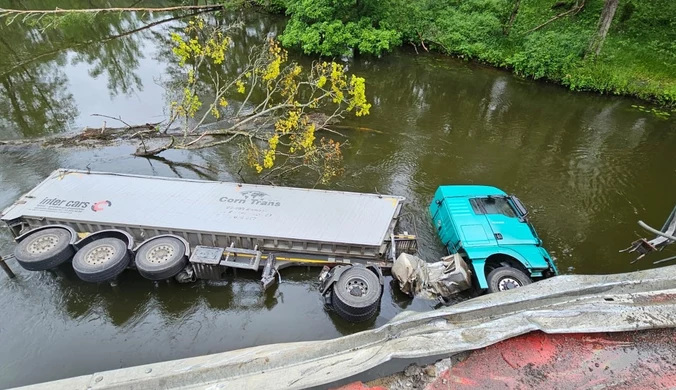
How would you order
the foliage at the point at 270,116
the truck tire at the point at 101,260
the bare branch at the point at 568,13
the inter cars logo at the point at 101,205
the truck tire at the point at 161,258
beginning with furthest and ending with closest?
1. the bare branch at the point at 568,13
2. the foliage at the point at 270,116
3. the inter cars logo at the point at 101,205
4. the truck tire at the point at 161,258
5. the truck tire at the point at 101,260

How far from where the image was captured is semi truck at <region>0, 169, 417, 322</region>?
29.5 ft

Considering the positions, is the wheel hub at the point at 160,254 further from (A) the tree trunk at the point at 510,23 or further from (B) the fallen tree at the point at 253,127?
(A) the tree trunk at the point at 510,23

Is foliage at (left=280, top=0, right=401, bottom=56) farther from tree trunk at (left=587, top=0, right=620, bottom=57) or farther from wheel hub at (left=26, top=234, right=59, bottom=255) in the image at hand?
wheel hub at (left=26, top=234, right=59, bottom=255)

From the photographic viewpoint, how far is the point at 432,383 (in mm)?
2916

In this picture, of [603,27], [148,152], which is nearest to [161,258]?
[148,152]

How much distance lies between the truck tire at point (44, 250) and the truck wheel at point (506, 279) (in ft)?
32.8

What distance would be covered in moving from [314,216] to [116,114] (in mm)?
12677

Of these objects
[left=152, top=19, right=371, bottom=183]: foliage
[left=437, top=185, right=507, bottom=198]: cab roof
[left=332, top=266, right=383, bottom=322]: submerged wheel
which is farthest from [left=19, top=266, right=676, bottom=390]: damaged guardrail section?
[left=152, top=19, right=371, bottom=183]: foliage

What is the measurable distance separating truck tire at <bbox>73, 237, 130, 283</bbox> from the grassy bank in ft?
55.9

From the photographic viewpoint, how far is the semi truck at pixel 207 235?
29.5ft

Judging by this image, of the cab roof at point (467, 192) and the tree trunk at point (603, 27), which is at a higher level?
the tree trunk at point (603, 27)

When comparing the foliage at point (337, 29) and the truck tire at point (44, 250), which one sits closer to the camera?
the truck tire at point (44, 250)

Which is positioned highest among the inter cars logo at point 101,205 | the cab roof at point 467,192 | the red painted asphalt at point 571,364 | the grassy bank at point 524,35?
the red painted asphalt at point 571,364

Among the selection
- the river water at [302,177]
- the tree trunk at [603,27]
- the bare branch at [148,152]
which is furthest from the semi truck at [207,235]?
the tree trunk at [603,27]
